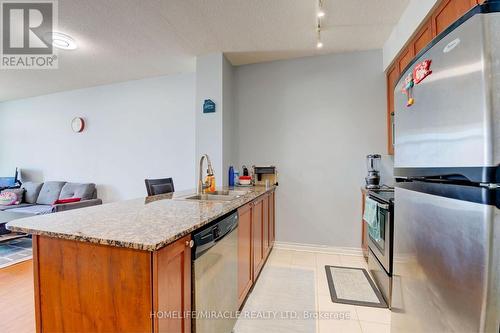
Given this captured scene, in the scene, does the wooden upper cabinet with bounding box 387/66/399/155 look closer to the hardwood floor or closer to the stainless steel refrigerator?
the stainless steel refrigerator

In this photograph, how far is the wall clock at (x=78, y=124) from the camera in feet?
14.0

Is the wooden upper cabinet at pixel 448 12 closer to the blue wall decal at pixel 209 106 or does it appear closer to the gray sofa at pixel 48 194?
the blue wall decal at pixel 209 106

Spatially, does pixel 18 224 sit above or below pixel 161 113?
below

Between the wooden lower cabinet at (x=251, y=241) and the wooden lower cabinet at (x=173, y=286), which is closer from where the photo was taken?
the wooden lower cabinet at (x=173, y=286)

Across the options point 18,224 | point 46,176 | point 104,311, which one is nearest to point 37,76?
point 46,176

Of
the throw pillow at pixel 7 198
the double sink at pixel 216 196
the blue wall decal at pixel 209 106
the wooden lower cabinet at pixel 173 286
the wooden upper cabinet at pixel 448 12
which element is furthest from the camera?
the throw pillow at pixel 7 198

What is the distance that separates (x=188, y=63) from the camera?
10.8 ft

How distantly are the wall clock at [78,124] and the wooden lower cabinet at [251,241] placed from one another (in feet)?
13.2

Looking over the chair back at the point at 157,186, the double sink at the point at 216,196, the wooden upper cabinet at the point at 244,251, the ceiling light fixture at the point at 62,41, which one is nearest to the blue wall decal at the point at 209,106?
the chair back at the point at 157,186

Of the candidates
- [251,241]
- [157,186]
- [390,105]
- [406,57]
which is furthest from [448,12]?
[157,186]

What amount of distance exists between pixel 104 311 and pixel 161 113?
11.2 ft

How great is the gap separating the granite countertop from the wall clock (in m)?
3.80

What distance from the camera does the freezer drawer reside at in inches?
26.2

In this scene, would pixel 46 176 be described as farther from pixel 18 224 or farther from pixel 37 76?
pixel 18 224
